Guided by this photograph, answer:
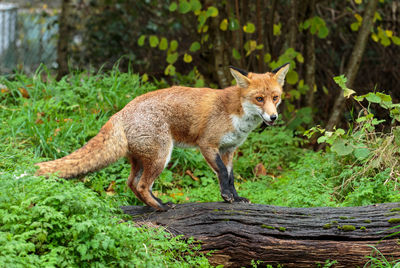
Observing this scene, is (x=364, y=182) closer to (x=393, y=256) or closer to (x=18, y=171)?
(x=393, y=256)

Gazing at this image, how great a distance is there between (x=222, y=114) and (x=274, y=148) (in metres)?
2.99

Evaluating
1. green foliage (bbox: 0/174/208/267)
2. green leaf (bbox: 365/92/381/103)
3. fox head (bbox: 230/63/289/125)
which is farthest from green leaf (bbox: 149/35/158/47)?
green foliage (bbox: 0/174/208/267)

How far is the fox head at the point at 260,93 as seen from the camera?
5.37m

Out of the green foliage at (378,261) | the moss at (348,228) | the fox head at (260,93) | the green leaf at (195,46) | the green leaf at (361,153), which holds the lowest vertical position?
the green foliage at (378,261)

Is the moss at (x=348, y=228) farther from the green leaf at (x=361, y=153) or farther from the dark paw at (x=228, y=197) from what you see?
the green leaf at (x=361, y=153)

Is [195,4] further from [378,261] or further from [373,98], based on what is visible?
[378,261]

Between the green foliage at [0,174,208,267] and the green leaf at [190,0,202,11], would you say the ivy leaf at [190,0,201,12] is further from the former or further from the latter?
the green foliage at [0,174,208,267]

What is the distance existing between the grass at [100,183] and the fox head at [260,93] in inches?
49.0

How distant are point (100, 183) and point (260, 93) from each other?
2561 mm

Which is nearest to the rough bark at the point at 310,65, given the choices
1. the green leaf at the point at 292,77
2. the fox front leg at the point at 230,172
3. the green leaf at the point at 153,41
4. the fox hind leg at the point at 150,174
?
the green leaf at the point at 292,77

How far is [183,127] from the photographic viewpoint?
18.4ft

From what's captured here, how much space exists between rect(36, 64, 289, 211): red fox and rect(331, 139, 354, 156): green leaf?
985mm

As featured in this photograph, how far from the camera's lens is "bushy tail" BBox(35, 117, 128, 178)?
4691 mm

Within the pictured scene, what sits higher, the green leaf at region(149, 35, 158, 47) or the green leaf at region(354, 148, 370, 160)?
the green leaf at region(149, 35, 158, 47)
